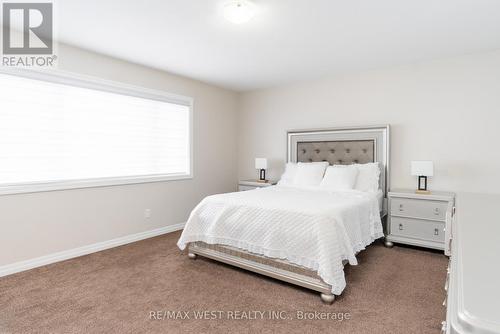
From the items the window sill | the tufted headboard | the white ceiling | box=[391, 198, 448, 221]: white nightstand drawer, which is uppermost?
the white ceiling

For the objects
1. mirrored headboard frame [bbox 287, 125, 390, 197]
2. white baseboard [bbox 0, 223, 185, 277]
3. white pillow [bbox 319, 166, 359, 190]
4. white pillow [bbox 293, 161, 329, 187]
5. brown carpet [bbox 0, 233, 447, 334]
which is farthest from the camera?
white pillow [bbox 293, 161, 329, 187]

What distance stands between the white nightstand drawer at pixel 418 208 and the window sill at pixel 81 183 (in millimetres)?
3055

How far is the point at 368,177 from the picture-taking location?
3777mm

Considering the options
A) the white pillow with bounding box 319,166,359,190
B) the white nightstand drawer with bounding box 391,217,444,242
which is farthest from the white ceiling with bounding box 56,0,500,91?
the white nightstand drawer with bounding box 391,217,444,242

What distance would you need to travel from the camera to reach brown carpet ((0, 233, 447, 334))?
1.94 meters

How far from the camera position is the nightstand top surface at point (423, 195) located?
324 cm

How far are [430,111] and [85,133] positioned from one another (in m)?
4.29

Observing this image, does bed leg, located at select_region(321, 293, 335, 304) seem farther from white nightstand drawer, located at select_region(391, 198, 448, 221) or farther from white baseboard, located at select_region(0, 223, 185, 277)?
white baseboard, located at select_region(0, 223, 185, 277)

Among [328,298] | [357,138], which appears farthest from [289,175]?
[328,298]

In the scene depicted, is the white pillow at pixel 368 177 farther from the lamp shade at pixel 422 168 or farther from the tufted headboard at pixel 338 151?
the lamp shade at pixel 422 168

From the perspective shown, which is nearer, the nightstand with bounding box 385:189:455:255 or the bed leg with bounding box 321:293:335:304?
the bed leg with bounding box 321:293:335:304

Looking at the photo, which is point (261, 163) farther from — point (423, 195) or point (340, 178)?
point (423, 195)

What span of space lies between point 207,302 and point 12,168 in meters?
2.33

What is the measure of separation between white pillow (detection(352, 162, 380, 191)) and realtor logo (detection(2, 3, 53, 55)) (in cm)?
377
